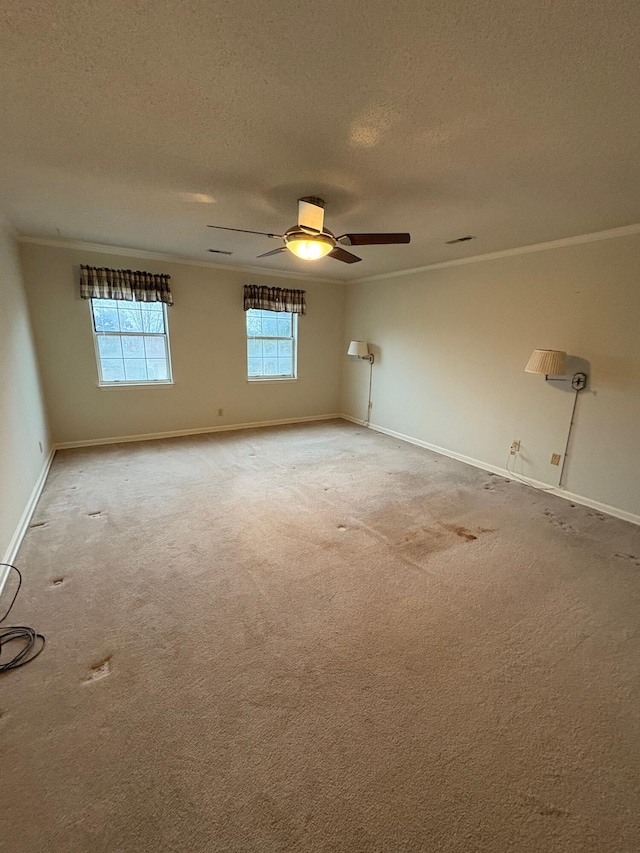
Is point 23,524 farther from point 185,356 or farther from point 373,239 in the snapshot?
point 373,239

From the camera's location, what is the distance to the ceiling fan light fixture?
251 cm

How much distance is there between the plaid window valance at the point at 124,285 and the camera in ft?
13.8

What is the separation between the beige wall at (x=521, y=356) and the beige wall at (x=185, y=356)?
1115mm

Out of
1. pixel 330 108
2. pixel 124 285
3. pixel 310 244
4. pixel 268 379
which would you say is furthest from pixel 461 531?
pixel 124 285

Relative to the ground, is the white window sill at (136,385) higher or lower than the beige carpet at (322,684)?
higher

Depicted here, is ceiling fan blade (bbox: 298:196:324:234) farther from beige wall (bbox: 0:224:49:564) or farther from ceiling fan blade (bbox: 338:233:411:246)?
beige wall (bbox: 0:224:49:564)

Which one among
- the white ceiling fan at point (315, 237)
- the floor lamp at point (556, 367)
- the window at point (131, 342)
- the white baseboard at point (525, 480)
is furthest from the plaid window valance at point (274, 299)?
the floor lamp at point (556, 367)

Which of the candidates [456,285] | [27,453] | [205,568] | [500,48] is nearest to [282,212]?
[500,48]

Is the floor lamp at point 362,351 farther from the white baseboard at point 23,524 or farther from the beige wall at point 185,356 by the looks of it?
the white baseboard at point 23,524

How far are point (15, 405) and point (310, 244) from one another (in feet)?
8.92

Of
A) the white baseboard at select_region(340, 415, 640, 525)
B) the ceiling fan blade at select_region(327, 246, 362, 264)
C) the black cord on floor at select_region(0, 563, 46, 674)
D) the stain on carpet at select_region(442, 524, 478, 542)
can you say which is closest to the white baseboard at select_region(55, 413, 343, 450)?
the white baseboard at select_region(340, 415, 640, 525)

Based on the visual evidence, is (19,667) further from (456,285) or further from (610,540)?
(456,285)

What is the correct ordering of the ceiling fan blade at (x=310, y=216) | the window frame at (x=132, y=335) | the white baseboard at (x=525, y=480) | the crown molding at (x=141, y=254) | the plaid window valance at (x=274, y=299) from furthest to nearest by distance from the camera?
the plaid window valance at (x=274, y=299), the window frame at (x=132, y=335), the crown molding at (x=141, y=254), the white baseboard at (x=525, y=480), the ceiling fan blade at (x=310, y=216)

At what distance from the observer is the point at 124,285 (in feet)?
14.4
